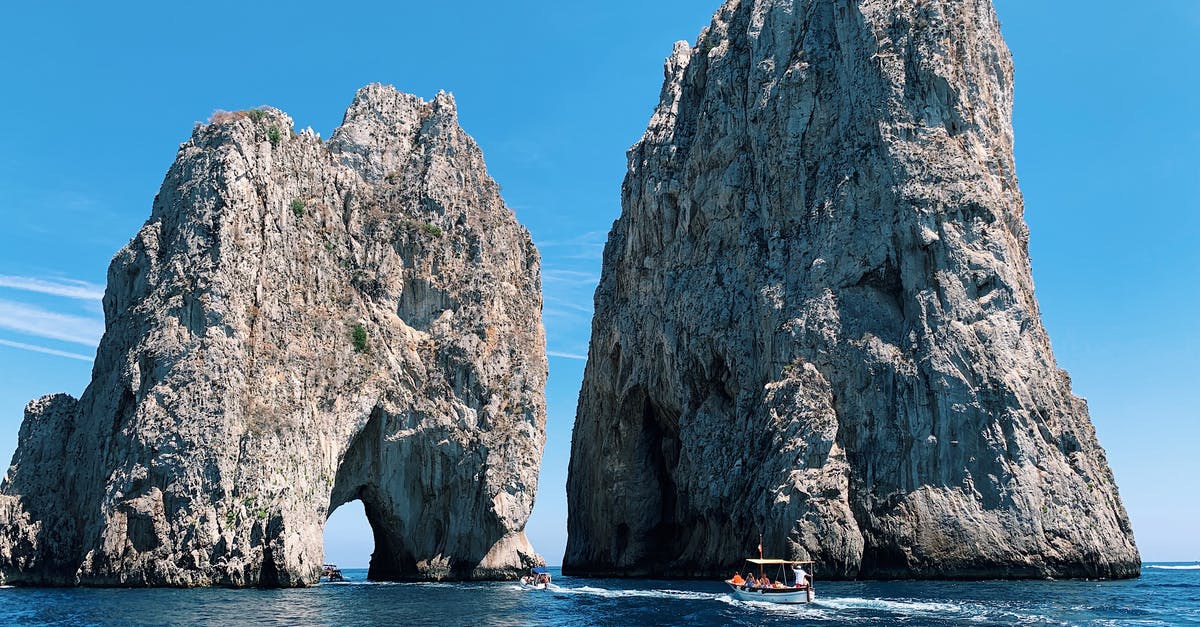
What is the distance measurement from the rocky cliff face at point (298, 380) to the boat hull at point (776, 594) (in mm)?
27775

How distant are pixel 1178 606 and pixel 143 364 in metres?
61.1

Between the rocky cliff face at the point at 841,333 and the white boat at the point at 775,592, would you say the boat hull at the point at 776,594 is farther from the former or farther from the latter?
the rocky cliff face at the point at 841,333

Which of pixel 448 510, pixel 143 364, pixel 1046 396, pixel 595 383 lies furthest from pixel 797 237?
pixel 143 364

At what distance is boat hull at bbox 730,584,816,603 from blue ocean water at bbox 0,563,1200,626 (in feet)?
2.09

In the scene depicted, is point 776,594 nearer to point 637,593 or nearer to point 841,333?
point 637,593

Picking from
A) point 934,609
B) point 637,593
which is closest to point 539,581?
point 637,593

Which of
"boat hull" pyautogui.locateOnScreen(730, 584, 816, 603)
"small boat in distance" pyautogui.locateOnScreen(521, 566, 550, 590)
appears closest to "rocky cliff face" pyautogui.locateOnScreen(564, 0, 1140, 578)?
"boat hull" pyautogui.locateOnScreen(730, 584, 816, 603)

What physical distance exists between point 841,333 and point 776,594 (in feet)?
91.2

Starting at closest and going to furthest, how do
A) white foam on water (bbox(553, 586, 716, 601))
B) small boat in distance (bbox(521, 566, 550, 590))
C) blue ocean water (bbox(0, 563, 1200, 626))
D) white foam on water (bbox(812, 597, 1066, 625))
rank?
white foam on water (bbox(812, 597, 1066, 625)) < blue ocean water (bbox(0, 563, 1200, 626)) < white foam on water (bbox(553, 586, 716, 601)) < small boat in distance (bbox(521, 566, 550, 590))

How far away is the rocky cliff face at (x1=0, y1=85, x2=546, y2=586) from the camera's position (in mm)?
59750

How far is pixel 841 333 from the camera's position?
240ft

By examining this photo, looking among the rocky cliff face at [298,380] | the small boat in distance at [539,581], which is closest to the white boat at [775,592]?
the small boat in distance at [539,581]

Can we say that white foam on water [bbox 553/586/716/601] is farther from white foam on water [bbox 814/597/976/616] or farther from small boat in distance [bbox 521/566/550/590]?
white foam on water [bbox 814/597/976/616]

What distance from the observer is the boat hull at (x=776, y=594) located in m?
49.1
